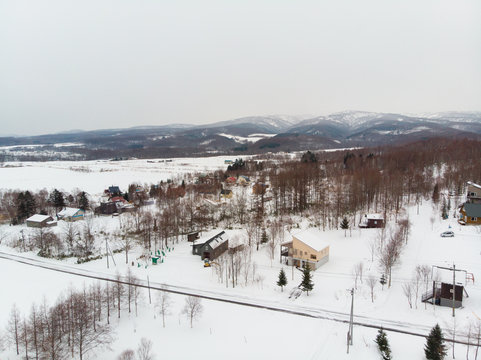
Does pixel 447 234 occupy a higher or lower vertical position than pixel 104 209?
higher

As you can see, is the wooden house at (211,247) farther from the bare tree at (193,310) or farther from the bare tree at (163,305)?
the bare tree at (193,310)

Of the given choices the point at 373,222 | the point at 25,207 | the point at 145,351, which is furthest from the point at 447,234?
the point at 25,207

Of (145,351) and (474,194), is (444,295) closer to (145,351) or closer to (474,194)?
(145,351)

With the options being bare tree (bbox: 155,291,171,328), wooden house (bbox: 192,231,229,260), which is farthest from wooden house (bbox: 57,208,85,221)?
bare tree (bbox: 155,291,171,328)

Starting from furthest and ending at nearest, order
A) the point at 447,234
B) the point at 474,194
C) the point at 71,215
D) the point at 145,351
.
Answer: the point at 71,215, the point at 474,194, the point at 447,234, the point at 145,351

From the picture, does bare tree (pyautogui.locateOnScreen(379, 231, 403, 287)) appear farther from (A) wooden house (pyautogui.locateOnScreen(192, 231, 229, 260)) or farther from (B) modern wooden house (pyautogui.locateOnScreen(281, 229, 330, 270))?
(A) wooden house (pyautogui.locateOnScreen(192, 231, 229, 260))

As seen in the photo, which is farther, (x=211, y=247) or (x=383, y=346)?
(x=211, y=247)
